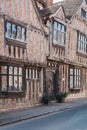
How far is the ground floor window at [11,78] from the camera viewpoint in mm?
16906

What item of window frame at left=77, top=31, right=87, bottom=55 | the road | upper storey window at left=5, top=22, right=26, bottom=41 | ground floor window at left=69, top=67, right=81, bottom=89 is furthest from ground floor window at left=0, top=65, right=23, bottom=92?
window frame at left=77, top=31, right=87, bottom=55

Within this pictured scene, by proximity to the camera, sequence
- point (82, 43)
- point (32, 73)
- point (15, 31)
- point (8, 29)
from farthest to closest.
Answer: point (82, 43), point (32, 73), point (15, 31), point (8, 29)

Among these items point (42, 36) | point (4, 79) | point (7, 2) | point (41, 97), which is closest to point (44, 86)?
point (41, 97)

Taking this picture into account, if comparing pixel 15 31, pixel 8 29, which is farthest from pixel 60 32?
pixel 8 29

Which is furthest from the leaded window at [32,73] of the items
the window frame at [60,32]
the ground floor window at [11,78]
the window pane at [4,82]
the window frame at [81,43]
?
the window frame at [81,43]

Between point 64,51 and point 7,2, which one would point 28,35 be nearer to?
point 7,2

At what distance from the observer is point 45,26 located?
72.9ft

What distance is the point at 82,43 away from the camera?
99.5 feet

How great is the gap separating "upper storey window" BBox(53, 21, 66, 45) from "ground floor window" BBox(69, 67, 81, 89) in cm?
329

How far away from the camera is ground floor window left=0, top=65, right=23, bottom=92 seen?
16.9m

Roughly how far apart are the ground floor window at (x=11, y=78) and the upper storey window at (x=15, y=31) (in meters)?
1.82

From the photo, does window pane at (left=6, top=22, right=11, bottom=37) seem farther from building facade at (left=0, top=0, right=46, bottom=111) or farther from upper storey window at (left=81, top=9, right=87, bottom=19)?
upper storey window at (left=81, top=9, right=87, bottom=19)

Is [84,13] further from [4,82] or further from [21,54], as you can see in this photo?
[4,82]

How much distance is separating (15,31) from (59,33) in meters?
6.80
